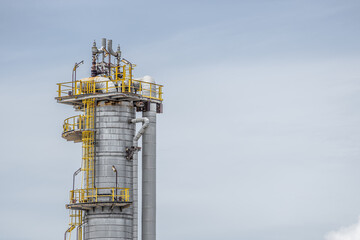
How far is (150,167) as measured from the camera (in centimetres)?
7956

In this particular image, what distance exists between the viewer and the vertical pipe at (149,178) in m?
78.5

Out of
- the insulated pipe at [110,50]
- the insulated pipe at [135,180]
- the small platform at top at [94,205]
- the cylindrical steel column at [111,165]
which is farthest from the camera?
the insulated pipe at [110,50]

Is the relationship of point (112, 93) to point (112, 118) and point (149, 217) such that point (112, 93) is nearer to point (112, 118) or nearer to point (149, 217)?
point (112, 118)

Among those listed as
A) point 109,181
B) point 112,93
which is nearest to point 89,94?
point 112,93

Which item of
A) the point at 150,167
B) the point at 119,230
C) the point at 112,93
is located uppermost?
the point at 112,93

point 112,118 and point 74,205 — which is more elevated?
point 112,118

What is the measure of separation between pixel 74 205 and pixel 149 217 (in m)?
6.36

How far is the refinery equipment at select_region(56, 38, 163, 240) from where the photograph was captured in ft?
252

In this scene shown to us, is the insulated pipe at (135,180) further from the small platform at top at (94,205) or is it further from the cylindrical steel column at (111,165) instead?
the small platform at top at (94,205)

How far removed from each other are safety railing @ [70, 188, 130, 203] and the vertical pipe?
2534 mm

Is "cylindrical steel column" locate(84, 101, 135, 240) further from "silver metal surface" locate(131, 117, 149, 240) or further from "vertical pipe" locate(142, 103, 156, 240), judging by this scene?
"vertical pipe" locate(142, 103, 156, 240)

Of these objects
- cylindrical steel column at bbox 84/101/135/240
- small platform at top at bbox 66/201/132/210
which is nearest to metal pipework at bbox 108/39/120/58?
cylindrical steel column at bbox 84/101/135/240

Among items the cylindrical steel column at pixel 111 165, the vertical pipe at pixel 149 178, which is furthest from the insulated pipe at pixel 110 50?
the vertical pipe at pixel 149 178

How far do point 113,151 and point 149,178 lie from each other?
4.10m
